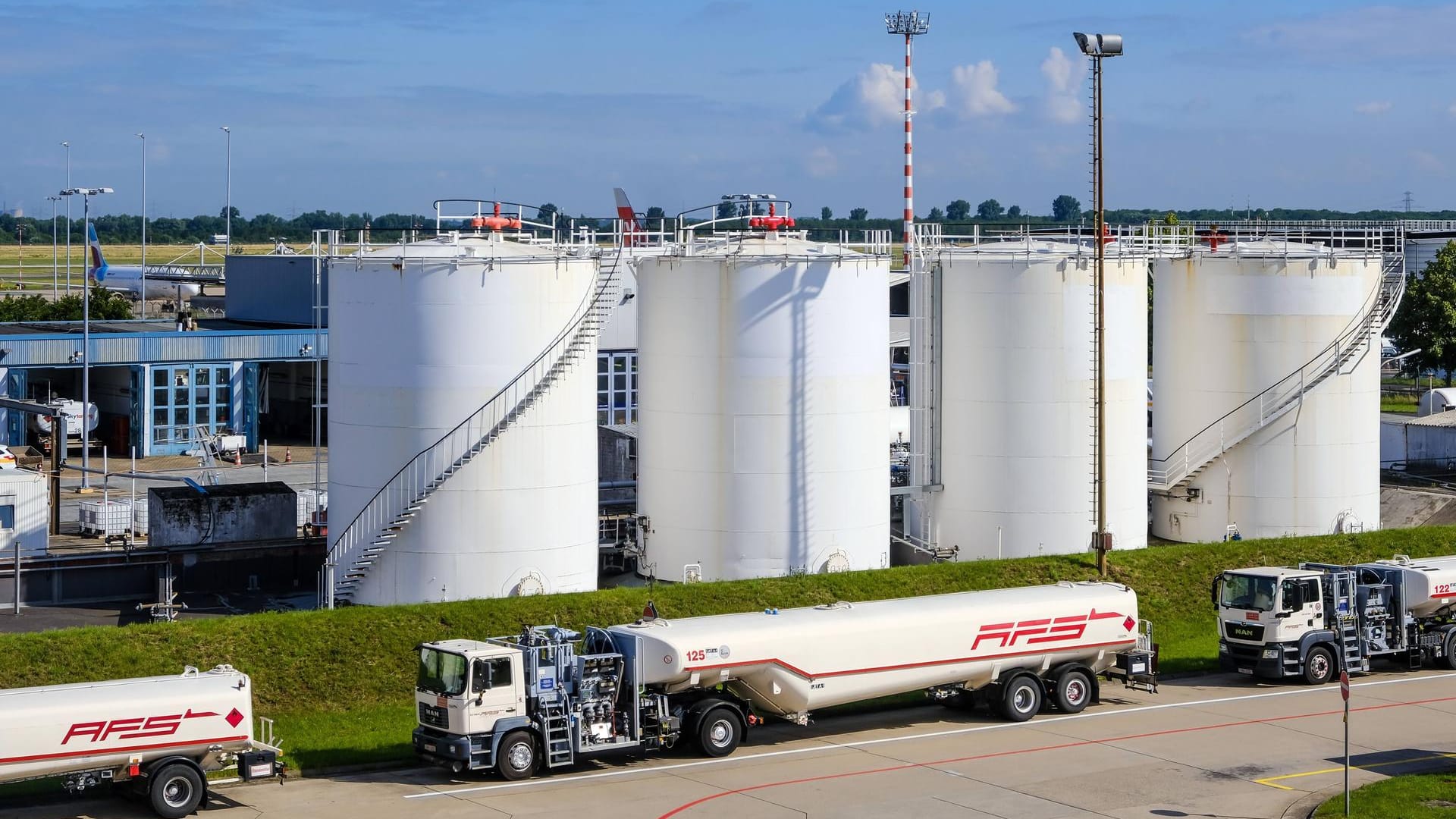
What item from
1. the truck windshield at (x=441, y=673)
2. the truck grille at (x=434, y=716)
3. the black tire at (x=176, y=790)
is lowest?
the black tire at (x=176, y=790)

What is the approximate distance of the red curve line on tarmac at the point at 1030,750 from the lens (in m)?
27.7

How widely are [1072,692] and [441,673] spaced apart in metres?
12.8

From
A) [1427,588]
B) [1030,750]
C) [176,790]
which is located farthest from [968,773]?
[1427,588]

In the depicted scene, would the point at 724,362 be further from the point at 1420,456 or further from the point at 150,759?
the point at 1420,456

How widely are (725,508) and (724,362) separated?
144 inches

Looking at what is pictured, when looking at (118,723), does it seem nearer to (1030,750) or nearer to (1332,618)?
(1030,750)

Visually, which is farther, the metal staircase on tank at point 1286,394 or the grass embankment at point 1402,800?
the metal staircase on tank at point 1286,394

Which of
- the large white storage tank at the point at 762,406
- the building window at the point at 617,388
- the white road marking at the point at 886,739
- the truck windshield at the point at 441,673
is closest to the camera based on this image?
the truck windshield at the point at 441,673

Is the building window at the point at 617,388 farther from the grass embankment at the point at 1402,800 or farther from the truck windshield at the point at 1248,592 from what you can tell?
the grass embankment at the point at 1402,800

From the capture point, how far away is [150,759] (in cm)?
2600

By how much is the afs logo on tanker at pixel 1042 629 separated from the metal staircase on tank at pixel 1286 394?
61.3 ft

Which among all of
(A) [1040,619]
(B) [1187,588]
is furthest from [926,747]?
(B) [1187,588]

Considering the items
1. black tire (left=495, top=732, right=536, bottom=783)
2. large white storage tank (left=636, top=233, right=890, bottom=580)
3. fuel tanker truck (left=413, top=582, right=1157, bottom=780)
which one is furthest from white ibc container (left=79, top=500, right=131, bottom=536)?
black tire (left=495, top=732, right=536, bottom=783)

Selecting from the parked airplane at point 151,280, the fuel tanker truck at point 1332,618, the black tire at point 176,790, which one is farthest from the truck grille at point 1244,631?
the parked airplane at point 151,280
